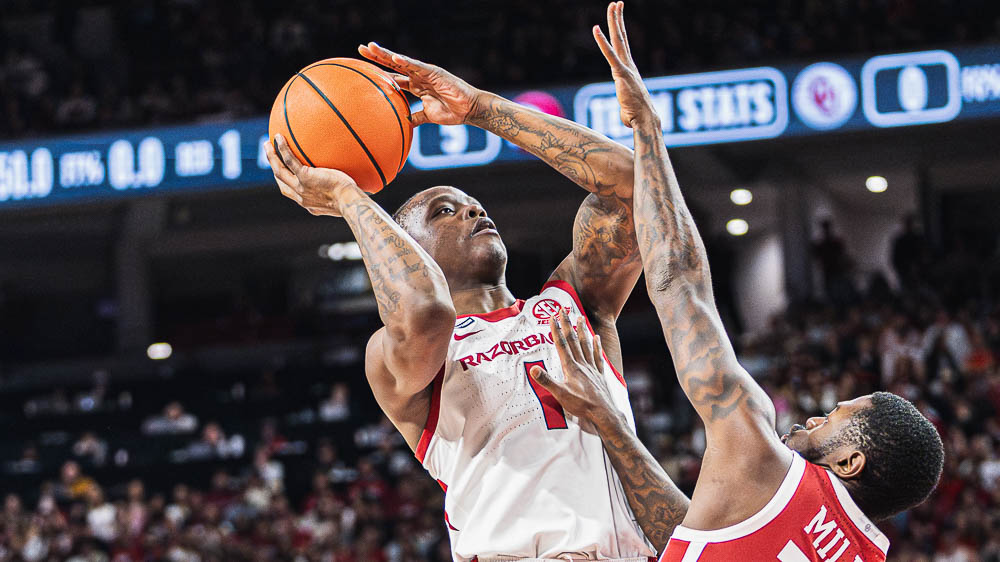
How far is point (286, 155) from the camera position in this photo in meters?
2.98

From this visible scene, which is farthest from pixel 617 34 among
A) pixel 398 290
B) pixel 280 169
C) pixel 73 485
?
pixel 73 485

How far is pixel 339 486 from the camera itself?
12.7 metres

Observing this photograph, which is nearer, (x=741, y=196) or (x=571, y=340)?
(x=571, y=340)

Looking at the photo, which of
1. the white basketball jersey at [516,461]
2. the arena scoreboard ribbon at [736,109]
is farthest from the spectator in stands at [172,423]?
the white basketball jersey at [516,461]

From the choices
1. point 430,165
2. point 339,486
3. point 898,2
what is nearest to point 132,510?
point 339,486

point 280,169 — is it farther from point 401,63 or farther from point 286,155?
point 401,63

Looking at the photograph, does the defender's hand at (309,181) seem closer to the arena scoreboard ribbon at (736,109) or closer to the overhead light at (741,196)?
the arena scoreboard ribbon at (736,109)

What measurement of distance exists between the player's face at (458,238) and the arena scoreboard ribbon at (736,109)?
902cm

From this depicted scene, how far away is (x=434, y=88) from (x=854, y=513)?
5.20 feet

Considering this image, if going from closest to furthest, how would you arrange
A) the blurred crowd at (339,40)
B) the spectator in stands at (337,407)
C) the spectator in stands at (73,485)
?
the spectator in stands at (73,485) < the blurred crowd at (339,40) < the spectator in stands at (337,407)

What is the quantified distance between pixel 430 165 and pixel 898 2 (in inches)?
257

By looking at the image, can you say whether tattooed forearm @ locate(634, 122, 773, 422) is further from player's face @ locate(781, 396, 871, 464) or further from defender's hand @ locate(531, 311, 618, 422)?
defender's hand @ locate(531, 311, 618, 422)

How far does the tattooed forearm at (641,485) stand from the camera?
286cm

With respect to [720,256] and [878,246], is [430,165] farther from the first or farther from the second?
[878,246]
